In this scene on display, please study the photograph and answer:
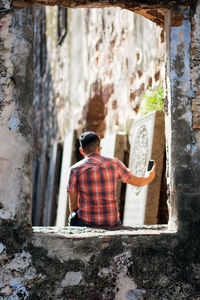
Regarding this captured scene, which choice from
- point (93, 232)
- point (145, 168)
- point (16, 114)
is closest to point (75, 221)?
point (93, 232)

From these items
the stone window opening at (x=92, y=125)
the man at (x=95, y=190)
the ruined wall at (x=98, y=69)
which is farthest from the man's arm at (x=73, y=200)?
the ruined wall at (x=98, y=69)

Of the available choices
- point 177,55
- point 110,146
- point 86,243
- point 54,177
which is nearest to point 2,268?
point 86,243

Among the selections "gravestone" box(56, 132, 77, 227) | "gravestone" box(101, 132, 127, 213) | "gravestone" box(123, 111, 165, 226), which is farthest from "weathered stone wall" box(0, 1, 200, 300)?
"gravestone" box(56, 132, 77, 227)

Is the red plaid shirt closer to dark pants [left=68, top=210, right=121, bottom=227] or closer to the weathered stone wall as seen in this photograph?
dark pants [left=68, top=210, right=121, bottom=227]

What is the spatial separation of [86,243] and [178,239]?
557mm

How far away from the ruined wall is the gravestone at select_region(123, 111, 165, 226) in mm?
546

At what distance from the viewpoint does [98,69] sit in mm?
6980

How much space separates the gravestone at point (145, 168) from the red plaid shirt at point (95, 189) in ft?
2.82

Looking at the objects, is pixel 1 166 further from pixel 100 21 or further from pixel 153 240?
pixel 100 21

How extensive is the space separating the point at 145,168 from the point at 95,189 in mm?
1121

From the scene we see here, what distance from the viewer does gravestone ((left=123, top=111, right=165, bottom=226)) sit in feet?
13.6

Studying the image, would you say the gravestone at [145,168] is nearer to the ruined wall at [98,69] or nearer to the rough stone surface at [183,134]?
the ruined wall at [98,69]

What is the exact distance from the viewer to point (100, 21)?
6.90 meters

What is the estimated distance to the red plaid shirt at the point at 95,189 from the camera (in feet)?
10.8
